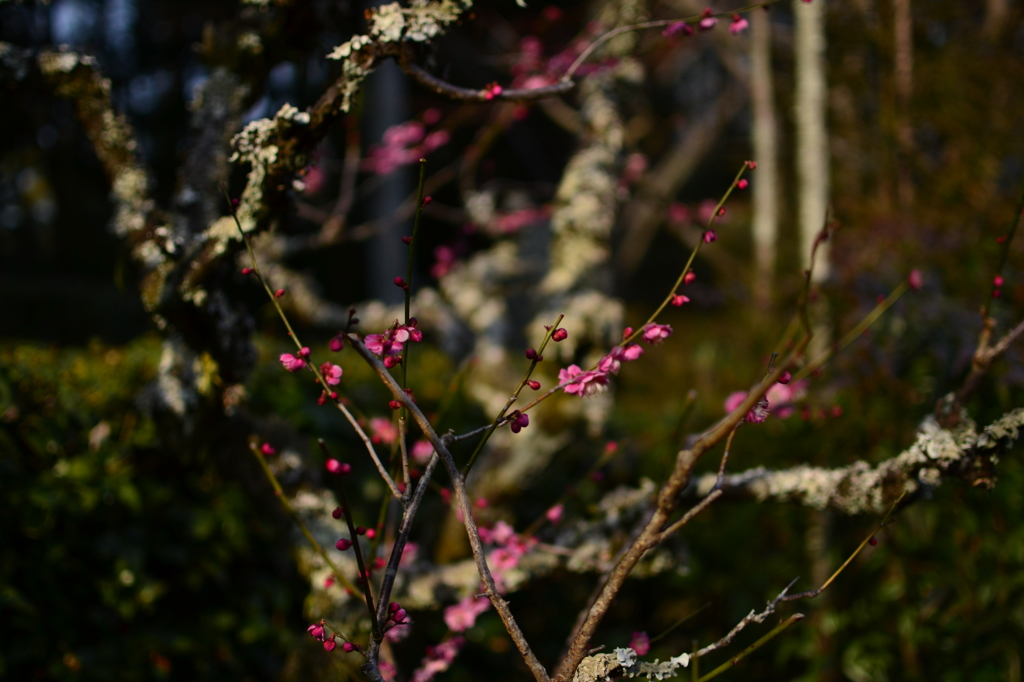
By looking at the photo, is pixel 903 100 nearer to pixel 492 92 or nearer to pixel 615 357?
pixel 492 92

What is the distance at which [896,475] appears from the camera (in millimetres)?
1483

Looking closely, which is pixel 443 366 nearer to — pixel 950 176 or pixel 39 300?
pixel 950 176

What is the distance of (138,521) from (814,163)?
3.74 metres

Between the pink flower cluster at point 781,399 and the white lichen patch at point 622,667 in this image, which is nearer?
the white lichen patch at point 622,667

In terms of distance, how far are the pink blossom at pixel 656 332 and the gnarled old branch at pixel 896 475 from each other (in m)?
0.63

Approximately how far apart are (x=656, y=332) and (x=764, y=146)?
190 inches

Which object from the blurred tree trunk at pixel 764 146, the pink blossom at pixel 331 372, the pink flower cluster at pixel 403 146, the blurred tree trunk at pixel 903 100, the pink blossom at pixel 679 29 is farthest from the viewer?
the blurred tree trunk at pixel 764 146

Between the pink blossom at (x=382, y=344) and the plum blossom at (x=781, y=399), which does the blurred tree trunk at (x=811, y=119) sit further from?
the pink blossom at (x=382, y=344)

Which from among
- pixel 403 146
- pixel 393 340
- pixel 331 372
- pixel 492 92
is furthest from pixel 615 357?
pixel 403 146

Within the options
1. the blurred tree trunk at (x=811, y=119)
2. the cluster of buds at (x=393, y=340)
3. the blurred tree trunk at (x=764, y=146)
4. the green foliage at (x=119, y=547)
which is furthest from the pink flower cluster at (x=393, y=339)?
the blurred tree trunk at (x=764, y=146)

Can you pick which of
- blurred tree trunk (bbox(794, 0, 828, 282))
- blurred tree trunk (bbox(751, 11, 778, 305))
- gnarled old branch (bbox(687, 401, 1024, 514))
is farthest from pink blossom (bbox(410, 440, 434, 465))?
blurred tree trunk (bbox(751, 11, 778, 305))

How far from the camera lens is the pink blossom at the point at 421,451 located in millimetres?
2279

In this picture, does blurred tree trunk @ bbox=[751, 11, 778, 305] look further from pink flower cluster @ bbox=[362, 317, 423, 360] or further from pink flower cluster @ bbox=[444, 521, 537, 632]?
pink flower cluster @ bbox=[362, 317, 423, 360]

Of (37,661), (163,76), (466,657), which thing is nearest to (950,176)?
(466,657)
